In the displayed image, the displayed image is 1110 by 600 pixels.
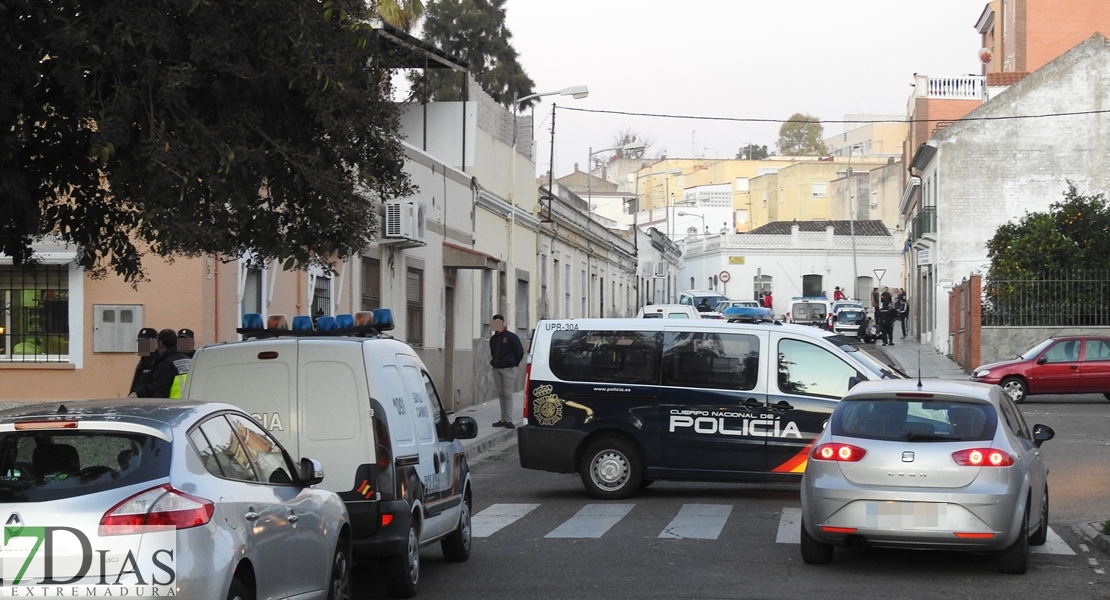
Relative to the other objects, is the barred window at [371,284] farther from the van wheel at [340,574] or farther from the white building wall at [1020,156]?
the white building wall at [1020,156]

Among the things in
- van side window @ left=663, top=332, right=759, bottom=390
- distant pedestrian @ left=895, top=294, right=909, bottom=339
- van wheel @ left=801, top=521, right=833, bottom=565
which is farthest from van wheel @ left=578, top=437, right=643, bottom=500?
distant pedestrian @ left=895, top=294, right=909, bottom=339

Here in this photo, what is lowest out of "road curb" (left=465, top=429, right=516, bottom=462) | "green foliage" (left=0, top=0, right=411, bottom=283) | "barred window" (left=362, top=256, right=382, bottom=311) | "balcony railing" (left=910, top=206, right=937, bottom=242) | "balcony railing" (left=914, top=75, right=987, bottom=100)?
"road curb" (left=465, top=429, right=516, bottom=462)

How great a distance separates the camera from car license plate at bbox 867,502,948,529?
964 centimetres

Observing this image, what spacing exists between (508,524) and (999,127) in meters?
34.0

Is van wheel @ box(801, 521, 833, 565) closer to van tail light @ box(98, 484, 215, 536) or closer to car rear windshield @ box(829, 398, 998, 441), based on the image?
car rear windshield @ box(829, 398, 998, 441)

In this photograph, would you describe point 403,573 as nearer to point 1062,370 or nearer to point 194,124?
point 194,124

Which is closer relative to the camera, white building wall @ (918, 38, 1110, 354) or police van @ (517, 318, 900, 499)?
police van @ (517, 318, 900, 499)

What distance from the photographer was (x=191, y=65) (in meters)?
9.44

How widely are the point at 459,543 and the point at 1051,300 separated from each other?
29.4 m

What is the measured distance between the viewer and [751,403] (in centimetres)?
1436

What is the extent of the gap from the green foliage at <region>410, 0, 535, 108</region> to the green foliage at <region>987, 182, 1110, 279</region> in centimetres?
2181

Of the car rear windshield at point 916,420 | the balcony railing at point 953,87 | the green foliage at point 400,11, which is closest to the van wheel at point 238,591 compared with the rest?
the car rear windshield at point 916,420

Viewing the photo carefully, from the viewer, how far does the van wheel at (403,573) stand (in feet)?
29.4

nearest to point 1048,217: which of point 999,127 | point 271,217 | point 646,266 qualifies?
point 999,127
